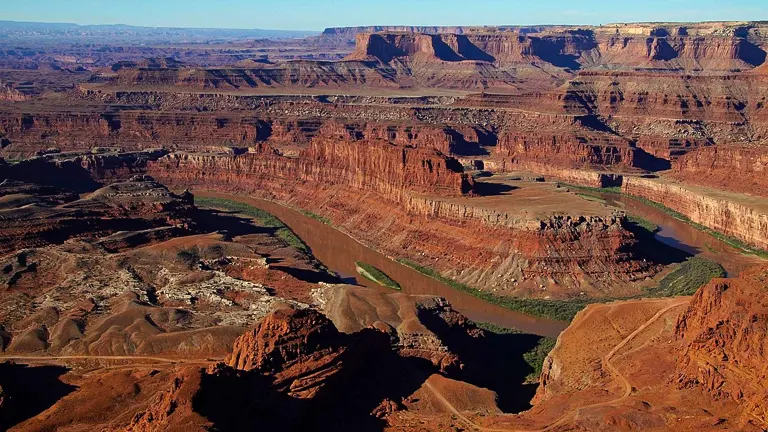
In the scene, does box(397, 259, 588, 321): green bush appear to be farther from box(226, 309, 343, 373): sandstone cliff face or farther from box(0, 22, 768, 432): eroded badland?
box(226, 309, 343, 373): sandstone cliff face

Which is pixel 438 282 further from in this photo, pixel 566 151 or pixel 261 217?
pixel 566 151

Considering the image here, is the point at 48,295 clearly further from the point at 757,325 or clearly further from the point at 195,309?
the point at 757,325

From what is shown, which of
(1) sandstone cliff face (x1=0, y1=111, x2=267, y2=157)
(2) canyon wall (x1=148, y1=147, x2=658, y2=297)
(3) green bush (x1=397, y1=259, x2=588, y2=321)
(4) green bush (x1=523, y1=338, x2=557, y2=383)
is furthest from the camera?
(1) sandstone cliff face (x1=0, y1=111, x2=267, y2=157)

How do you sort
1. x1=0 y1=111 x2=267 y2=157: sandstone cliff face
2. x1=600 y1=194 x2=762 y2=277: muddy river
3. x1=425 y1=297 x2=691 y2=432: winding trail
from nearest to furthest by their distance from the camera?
x1=425 y1=297 x2=691 y2=432: winding trail < x1=600 y1=194 x2=762 y2=277: muddy river < x1=0 y1=111 x2=267 y2=157: sandstone cliff face

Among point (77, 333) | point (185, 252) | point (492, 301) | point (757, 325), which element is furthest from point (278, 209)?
point (757, 325)

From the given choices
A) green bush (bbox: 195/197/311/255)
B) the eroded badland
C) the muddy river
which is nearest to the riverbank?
the eroded badland

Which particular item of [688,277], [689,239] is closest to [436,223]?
[688,277]
